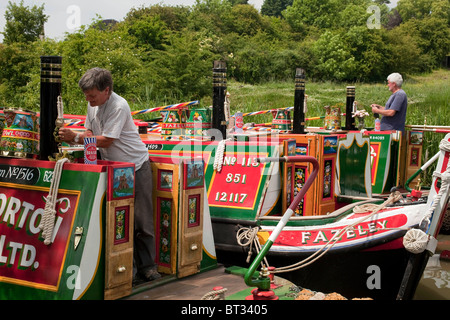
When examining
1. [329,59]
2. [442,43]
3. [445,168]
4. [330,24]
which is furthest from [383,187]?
[330,24]

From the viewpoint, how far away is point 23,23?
28891 millimetres

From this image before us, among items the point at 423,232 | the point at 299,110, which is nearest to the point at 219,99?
the point at 299,110

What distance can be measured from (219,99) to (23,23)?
78.5 ft

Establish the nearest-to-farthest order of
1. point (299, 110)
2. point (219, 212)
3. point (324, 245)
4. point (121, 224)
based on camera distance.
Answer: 1. point (121, 224)
2. point (324, 245)
3. point (219, 212)
4. point (299, 110)

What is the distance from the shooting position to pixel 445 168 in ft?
19.6

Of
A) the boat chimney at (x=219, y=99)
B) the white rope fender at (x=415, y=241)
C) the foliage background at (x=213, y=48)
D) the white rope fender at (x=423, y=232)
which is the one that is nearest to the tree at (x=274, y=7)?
the foliage background at (x=213, y=48)

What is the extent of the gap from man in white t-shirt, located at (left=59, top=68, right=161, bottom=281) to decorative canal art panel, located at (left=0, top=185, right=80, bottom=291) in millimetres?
562

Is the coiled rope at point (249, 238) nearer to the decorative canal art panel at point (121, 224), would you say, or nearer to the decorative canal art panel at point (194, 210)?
the decorative canal art panel at point (194, 210)

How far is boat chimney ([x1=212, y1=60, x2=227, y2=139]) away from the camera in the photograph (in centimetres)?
767

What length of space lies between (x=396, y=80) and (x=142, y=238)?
669 cm

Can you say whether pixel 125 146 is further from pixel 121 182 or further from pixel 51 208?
pixel 51 208

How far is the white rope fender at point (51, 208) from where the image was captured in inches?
174

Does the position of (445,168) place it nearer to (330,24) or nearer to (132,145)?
(132,145)

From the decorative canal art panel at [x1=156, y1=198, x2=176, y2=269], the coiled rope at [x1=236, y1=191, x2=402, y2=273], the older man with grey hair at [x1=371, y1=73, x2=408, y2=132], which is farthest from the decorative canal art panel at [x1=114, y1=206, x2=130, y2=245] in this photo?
the older man with grey hair at [x1=371, y1=73, x2=408, y2=132]
